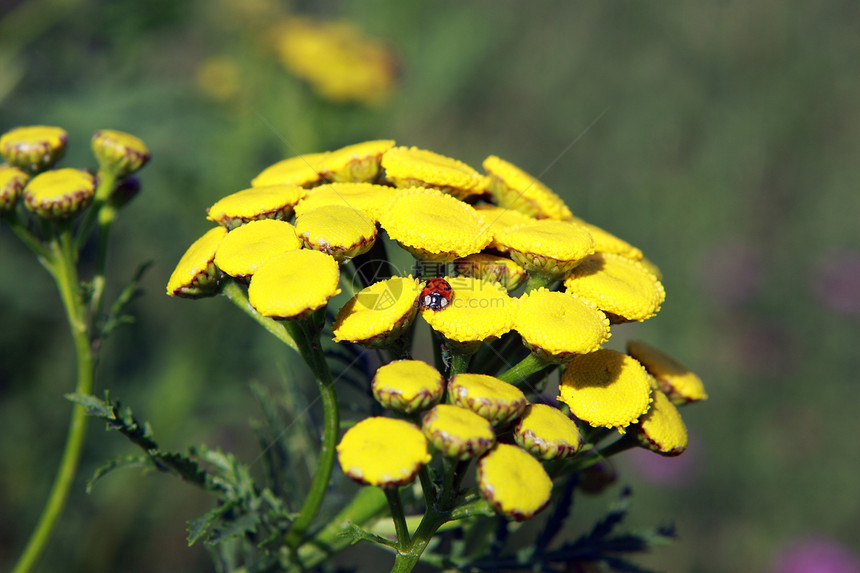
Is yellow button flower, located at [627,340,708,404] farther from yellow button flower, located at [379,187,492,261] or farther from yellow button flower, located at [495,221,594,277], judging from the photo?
yellow button flower, located at [379,187,492,261]

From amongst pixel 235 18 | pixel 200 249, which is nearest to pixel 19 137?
pixel 200 249

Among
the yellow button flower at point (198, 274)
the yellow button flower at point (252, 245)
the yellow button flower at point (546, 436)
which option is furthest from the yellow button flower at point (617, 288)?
the yellow button flower at point (198, 274)

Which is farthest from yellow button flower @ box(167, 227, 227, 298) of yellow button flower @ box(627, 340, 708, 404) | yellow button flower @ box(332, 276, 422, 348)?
yellow button flower @ box(627, 340, 708, 404)

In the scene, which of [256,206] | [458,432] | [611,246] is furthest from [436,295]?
[611,246]

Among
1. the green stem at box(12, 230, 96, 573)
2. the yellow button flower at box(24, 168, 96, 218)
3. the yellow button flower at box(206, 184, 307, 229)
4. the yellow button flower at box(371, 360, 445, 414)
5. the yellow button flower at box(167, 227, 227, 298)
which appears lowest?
the green stem at box(12, 230, 96, 573)

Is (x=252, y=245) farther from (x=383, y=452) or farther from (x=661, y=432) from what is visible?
(x=661, y=432)

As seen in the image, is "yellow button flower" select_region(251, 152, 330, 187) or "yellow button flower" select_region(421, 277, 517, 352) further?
"yellow button flower" select_region(251, 152, 330, 187)

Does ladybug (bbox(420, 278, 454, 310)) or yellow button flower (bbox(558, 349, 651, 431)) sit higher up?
yellow button flower (bbox(558, 349, 651, 431))

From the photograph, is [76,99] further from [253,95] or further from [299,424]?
[299,424]
